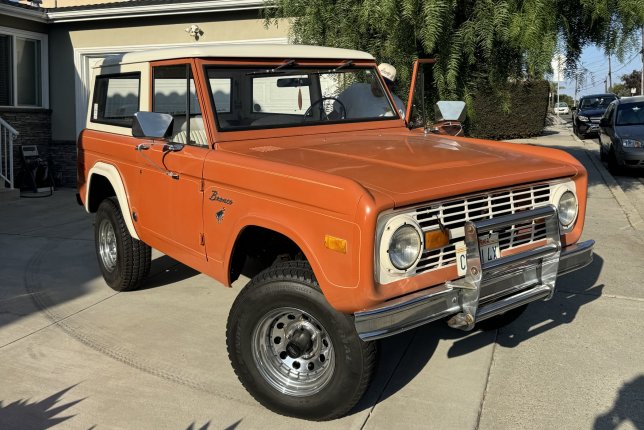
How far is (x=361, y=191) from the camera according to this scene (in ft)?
9.16

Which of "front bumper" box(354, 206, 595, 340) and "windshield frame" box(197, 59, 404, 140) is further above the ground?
"windshield frame" box(197, 59, 404, 140)

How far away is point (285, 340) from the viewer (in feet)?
11.0

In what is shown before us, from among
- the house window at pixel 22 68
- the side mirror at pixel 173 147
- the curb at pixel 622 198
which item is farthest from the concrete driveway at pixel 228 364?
the house window at pixel 22 68

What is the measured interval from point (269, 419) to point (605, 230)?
5872 mm

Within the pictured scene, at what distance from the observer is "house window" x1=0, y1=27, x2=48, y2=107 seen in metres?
11.7

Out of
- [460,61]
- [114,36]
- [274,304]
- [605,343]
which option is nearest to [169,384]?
[274,304]

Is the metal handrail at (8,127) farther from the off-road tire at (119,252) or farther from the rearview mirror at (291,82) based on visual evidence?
the rearview mirror at (291,82)

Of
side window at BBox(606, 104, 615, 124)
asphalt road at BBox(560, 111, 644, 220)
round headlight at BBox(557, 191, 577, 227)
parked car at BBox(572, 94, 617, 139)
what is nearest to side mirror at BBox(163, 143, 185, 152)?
round headlight at BBox(557, 191, 577, 227)

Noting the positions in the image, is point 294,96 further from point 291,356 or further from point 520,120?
point 520,120

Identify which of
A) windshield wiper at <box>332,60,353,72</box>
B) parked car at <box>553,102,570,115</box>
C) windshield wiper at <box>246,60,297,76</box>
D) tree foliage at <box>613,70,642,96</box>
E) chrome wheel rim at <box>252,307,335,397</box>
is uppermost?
tree foliage at <box>613,70,642,96</box>

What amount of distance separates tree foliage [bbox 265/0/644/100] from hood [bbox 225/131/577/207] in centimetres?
197

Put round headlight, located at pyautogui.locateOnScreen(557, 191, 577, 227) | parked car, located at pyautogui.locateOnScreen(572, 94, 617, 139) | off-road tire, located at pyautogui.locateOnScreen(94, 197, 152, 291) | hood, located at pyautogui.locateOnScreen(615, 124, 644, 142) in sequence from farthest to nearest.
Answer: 1. parked car, located at pyautogui.locateOnScreen(572, 94, 617, 139)
2. hood, located at pyautogui.locateOnScreen(615, 124, 644, 142)
3. off-road tire, located at pyautogui.locateOnScreen(94, 197, 152, 291)
4. round headlight, located at pyautogui.locateOnScreen(557, 191, 577, 227)

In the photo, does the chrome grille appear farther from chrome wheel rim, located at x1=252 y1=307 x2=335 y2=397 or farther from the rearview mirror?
the rearview mirror

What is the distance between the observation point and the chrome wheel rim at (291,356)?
3240 millimetres
